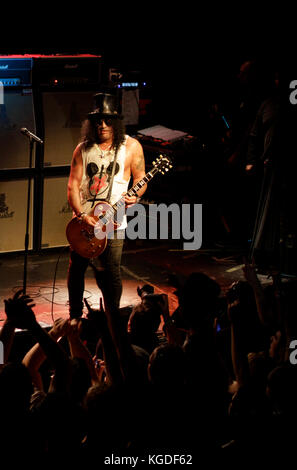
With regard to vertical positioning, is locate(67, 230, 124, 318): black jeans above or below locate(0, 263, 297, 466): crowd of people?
above

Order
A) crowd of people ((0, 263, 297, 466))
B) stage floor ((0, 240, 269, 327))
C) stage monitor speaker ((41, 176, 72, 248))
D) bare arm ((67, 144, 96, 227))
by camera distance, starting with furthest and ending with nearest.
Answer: stage monitor speaker ((41, 176, 72, 248))
stage floor ((0, 240, 269, 327))
bare arm ((67, 144, 96, 227))
crowd of people ((0, 263, 297, 466))

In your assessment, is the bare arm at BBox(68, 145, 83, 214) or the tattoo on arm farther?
the tattoo on arm

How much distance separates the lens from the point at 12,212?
828 centimetres

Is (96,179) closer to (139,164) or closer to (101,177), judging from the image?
(101,177)

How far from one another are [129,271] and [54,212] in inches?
63.1

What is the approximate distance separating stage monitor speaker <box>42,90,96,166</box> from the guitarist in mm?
2844

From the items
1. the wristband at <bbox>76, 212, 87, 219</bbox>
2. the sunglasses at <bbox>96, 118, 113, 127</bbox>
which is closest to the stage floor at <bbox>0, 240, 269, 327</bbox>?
the wristband at <bbox>76, 212, 87, 219</bbox>

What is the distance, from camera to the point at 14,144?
8219mm

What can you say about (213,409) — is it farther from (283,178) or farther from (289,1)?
(289,1)

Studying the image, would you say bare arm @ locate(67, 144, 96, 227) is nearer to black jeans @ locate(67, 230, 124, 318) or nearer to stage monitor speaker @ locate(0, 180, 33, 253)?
black jeans @ locate(67, 230, 124, 318)

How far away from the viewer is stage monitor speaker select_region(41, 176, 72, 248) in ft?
27.9

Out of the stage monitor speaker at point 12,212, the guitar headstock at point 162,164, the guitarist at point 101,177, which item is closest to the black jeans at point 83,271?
the guitarist at point 101,177

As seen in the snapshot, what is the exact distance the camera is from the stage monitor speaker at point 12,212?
823 centimetres
